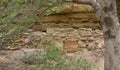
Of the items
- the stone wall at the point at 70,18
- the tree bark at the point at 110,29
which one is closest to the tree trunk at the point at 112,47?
the tree bark at the point at 110,29

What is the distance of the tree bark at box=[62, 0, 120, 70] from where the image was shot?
575cm

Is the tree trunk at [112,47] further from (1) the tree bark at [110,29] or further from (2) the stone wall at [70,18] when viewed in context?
(2) the stone wall at [70,18]

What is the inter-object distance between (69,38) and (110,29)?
3.64m

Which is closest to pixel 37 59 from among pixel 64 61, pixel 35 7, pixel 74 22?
pixel 64 61

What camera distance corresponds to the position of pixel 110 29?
5785mm

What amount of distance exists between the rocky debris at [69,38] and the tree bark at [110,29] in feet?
11.1

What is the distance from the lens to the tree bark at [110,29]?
18.9 feet

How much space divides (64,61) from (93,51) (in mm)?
2386

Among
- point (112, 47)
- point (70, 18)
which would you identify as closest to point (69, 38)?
point (70, 18)

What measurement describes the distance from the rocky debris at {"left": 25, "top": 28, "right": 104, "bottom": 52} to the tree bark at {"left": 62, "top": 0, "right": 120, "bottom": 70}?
3372mm

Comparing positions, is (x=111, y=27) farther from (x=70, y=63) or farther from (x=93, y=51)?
(x=93, y=51)

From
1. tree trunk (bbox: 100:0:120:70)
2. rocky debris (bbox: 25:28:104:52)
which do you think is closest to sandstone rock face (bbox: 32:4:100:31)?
rocky debris (bbox: 25:28:104:52)

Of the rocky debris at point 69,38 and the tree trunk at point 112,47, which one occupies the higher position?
the tree trunk at point 112,47

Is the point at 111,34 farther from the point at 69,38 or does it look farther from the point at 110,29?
the point at 69,38
